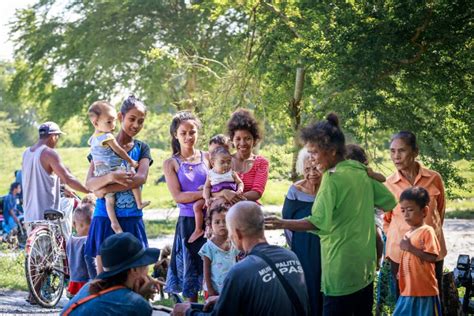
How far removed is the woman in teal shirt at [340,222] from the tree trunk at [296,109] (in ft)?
18.2

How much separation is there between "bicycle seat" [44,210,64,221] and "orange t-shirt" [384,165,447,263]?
4.43m

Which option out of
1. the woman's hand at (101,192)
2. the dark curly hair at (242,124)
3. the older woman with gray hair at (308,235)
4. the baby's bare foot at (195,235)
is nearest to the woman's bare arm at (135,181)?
the woman's hand at (101,192)

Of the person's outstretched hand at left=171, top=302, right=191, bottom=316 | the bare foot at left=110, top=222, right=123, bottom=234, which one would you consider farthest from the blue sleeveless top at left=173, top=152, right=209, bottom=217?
the person's outstretched hand at left=171, top=302, right=191, bottom=316

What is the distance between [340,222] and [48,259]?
558cm

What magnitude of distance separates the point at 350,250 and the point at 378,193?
511 mm

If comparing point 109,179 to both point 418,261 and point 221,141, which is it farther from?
point 418,261

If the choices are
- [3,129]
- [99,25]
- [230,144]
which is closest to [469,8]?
[230,144]

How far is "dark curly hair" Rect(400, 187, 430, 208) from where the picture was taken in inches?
Result: 282

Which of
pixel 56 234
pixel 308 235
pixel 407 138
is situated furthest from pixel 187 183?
pixel 56 234

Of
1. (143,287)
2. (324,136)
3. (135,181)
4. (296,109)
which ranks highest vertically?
(296,109)

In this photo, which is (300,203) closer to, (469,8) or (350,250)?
(350,250)

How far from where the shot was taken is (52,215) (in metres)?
10.6

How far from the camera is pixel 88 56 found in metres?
31.1

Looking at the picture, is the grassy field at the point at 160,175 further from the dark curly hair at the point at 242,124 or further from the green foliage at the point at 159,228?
the dark curly hair at the point at 242,124
